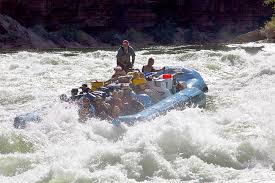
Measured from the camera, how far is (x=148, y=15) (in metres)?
39.6

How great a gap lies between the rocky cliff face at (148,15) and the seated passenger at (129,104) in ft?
76.6

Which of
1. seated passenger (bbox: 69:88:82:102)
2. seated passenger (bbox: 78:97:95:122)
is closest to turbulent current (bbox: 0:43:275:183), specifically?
seated passenger (bbox: 78:97:95:122)

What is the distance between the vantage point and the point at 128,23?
125 ft

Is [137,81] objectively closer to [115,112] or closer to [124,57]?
[115,112]

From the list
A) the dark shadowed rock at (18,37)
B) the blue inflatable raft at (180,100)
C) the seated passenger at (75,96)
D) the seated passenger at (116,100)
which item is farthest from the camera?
the dark shadowed rock at (18,37)

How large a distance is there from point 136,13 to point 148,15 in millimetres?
1031

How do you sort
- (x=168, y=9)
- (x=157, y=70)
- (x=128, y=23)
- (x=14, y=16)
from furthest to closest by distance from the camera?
1. (x=168, y=9)
2. (x=128, y=23)
3. (x=14, y=16)
4. (x=157, y=70)

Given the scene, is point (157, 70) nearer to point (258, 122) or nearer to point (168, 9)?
point (258, 122)

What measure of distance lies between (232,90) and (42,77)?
18.4 ft

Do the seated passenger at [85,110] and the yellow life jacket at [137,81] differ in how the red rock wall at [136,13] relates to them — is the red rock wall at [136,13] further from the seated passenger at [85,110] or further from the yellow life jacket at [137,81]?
the seated passenger at [85,110]

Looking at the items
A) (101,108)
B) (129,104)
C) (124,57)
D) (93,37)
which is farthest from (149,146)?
(93,37)

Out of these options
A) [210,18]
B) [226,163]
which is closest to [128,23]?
[210,18]

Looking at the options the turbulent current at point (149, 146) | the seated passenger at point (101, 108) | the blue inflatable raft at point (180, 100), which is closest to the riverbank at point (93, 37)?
the blue inflatable raft at point (180, 100)

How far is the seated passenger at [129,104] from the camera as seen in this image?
9789 mm
